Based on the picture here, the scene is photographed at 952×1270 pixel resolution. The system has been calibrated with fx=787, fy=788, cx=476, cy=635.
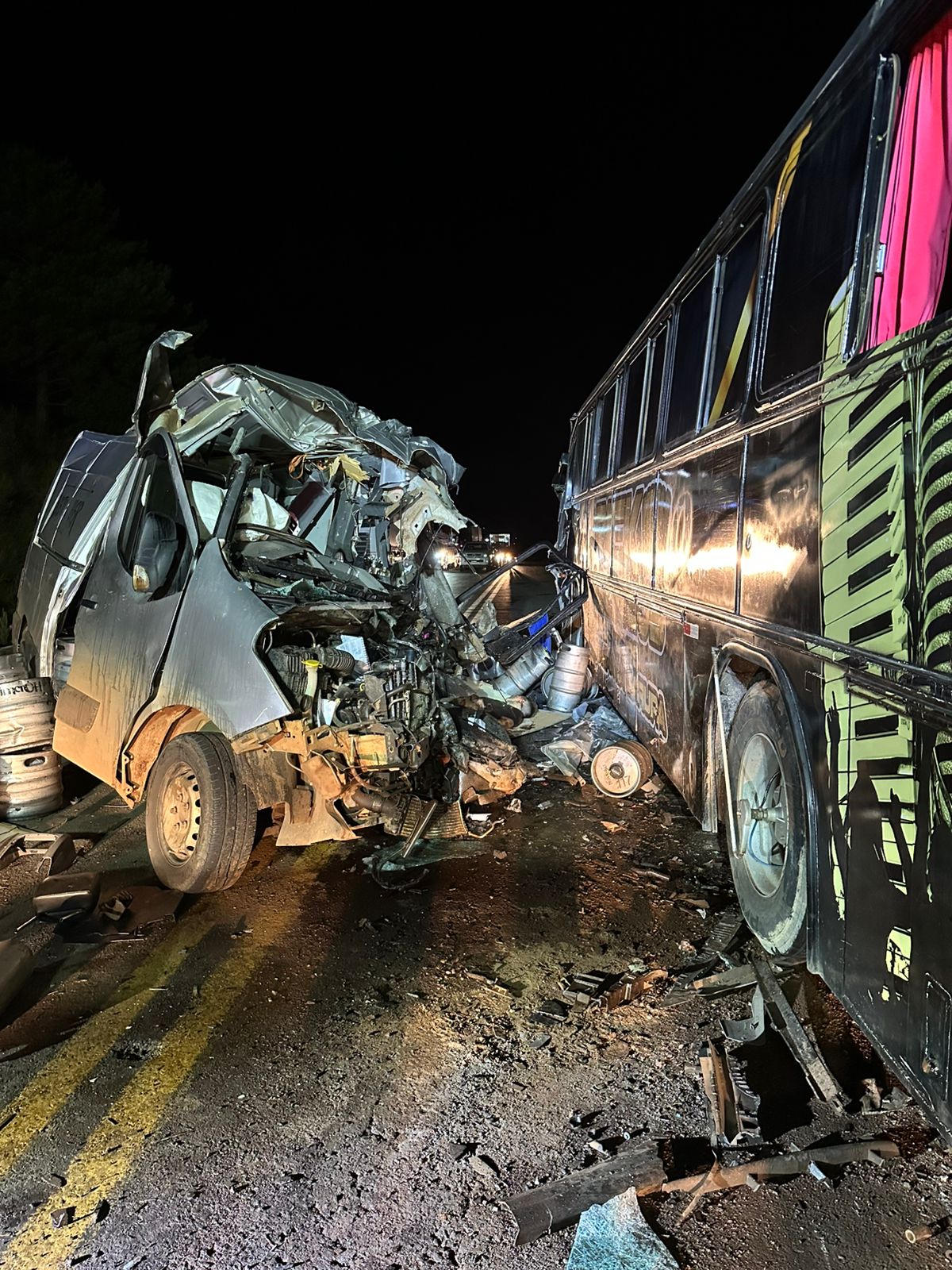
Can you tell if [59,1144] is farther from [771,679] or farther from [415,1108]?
[771,679]

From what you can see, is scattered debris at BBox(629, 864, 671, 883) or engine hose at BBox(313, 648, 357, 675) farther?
scattered debris at BBox(629, 864, 671, 883)

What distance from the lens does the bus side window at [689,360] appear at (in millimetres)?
4516

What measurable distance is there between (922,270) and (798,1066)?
9.02ft

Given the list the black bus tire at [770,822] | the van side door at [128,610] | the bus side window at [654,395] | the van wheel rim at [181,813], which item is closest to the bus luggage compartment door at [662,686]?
the black bus tire at [770,822]

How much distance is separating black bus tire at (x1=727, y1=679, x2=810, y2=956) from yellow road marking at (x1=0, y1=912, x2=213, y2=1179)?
9.01 feet

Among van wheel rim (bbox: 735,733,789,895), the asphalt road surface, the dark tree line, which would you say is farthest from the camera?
the dark tree line

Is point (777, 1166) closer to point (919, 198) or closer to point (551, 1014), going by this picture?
point (551, 1014)

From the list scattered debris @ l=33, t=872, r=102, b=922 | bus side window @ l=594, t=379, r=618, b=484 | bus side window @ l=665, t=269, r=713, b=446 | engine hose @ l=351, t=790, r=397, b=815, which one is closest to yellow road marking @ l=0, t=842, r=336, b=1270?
engine hose @ l=351, t=790, r=397, b=815

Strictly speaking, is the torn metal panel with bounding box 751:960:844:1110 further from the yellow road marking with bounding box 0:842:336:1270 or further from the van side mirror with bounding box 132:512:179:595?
the van side mirror with bounding box 132:512:179:595

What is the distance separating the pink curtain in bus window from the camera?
221cm

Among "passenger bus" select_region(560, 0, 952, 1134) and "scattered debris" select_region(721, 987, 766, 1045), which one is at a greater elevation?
"passenger bus" select_region(560, 0, 952, 1134)

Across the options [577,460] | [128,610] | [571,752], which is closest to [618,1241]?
[128,610]

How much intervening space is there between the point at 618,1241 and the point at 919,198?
315 centimetres

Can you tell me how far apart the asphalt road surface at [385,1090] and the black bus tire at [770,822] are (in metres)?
0.43
